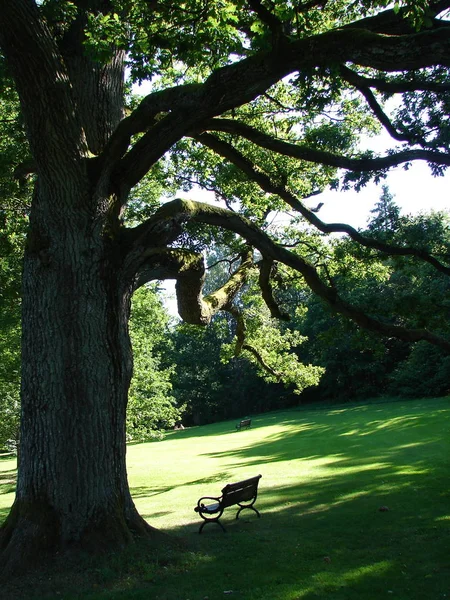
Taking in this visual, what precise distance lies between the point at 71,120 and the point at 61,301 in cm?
270

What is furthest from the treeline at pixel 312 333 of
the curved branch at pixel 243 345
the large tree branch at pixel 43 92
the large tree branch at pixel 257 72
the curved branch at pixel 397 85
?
the large tree branch at pixel 43 92

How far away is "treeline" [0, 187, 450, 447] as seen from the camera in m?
12.1

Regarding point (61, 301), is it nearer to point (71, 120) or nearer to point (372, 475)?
point (71, 120)

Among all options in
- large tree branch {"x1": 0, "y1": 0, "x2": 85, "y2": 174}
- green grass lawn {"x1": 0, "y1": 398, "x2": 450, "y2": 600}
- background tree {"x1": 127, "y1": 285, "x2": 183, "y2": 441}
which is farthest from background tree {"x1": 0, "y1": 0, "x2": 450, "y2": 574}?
background tree {"x1": 127, "y1": 285, "x2": 183, "y2": 441}

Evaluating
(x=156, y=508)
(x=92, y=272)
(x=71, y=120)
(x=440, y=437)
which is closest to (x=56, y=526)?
(x=92, y=272)

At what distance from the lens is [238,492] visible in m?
10.2

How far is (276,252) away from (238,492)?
465 centimetres

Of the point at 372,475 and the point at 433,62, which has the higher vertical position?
the point at 433,62

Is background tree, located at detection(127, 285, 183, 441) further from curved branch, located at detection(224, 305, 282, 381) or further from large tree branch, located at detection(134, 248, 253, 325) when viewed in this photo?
large tree branch, located at detection(134, 248, 253, 325)

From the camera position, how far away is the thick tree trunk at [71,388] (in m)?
6.92

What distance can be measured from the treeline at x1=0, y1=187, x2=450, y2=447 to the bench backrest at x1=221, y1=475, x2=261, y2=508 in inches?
138

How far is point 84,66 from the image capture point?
29.2 ft

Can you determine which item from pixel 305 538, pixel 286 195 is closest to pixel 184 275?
pixel 286 195

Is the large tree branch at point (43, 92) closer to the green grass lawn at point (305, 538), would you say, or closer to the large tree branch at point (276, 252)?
the large tree branch at point (276, 252)
